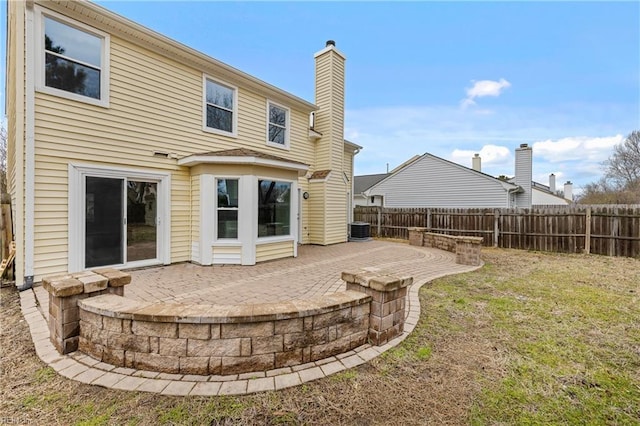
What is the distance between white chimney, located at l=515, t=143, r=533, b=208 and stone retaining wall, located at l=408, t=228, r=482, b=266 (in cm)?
895

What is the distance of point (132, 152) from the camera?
611cm

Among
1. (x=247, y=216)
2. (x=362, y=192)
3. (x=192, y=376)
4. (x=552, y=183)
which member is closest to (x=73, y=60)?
(x=247, y=216)

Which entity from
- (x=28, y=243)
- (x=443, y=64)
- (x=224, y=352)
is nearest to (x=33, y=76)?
(x=28, y=243)

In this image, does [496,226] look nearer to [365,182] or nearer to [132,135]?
[132,135]

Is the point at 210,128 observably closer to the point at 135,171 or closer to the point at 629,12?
the point at 135,171

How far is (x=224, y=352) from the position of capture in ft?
7.73

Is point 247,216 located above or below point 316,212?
below

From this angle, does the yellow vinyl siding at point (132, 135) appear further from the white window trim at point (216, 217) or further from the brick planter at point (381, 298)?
the brick planter at point (381, 298)

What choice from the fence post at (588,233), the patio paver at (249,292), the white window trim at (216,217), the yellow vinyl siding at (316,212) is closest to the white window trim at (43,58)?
the white window trim at (216,217)

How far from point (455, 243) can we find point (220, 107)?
26.3 ft

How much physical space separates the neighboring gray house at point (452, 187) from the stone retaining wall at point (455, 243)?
24.8ft

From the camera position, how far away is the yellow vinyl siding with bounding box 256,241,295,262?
23.1 ft

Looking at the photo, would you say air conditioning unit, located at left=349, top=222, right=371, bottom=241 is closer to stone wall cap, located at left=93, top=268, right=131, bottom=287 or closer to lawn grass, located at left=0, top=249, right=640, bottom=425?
lawn grass, located at left=0, top=249, right=640, bottom=425

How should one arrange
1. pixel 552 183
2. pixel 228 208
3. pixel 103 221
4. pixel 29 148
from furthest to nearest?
pixel 552 183 → pixel 228 208 → pixel 103 221 → pixel 29 148
